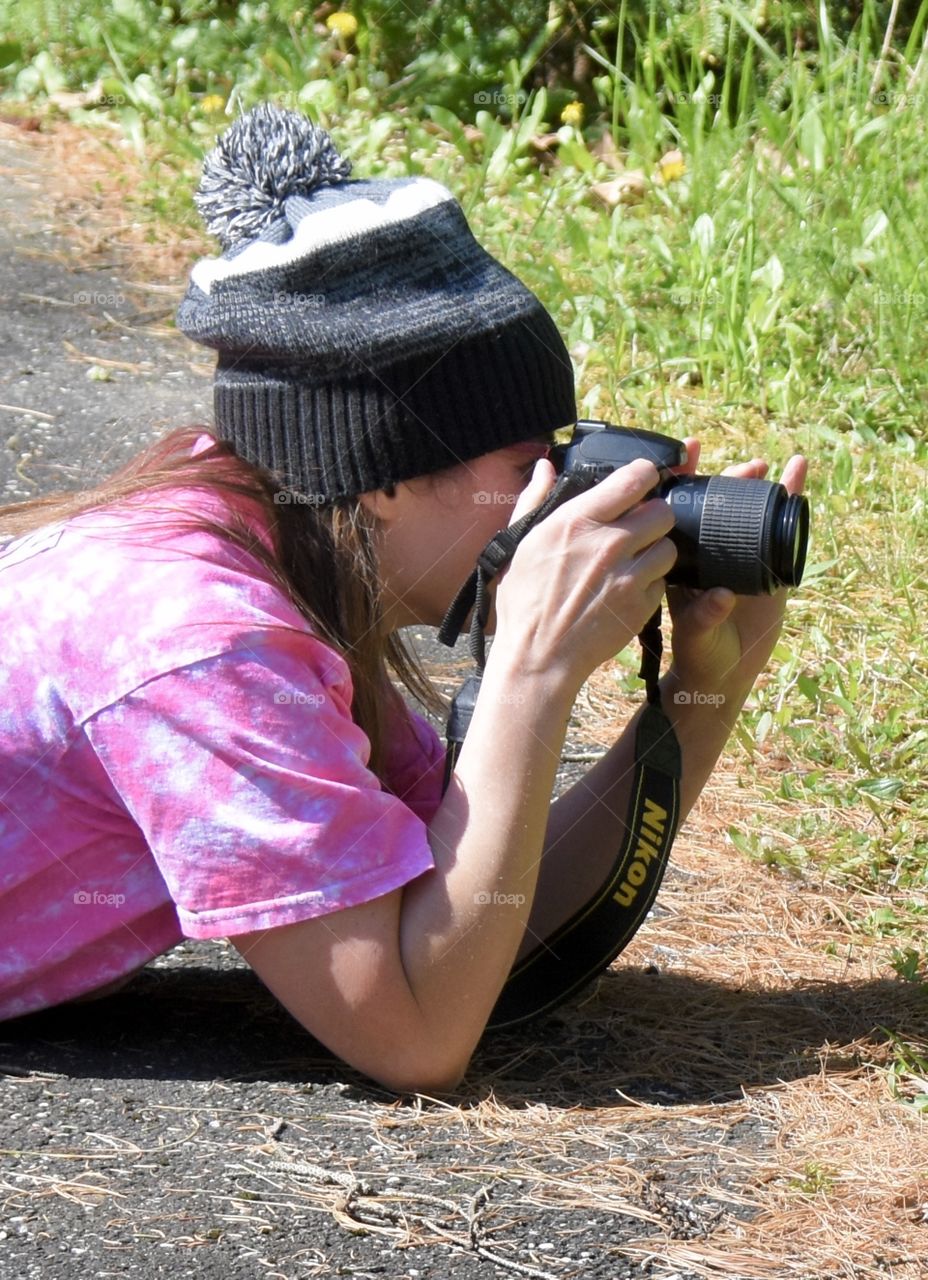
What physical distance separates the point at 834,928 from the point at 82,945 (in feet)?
3.57

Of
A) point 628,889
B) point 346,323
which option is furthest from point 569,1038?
point 346,323

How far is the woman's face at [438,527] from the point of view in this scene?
182 cm

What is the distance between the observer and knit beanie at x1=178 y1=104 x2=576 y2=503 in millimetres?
1752

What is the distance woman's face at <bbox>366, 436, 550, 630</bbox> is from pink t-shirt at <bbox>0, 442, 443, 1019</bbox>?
0.14m

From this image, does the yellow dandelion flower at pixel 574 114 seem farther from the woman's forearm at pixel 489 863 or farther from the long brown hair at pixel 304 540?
the woman's forearm at pixel 489 863

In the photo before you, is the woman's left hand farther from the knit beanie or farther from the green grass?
the green grass

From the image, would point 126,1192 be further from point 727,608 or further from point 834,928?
point 834,928

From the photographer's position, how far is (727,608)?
1902mm

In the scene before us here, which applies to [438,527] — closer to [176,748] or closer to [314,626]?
[314,626]

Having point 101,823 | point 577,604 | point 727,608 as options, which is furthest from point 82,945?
point 727,608

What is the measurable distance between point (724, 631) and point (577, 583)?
1.15ft

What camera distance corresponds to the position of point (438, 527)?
71.9 inches

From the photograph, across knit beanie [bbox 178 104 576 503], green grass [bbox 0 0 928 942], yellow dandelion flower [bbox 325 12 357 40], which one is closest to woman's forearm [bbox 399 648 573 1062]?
knit beanie [bbox 178 104 576 503]

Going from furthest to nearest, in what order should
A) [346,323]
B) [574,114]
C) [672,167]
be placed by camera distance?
[574,114], [672,167], [346,323]
